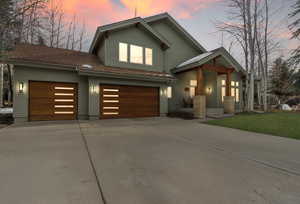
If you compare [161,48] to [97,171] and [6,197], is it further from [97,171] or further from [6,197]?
[6,197]

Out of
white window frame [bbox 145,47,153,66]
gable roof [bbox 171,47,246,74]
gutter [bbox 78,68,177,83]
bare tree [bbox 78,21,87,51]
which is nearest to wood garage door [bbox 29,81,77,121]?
gutter [bbox 78,68,177,83]

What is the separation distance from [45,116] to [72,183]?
8.12 meters

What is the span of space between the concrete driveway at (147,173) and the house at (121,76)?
5084 mm

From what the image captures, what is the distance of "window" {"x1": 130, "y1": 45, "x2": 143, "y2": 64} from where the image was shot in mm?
11183

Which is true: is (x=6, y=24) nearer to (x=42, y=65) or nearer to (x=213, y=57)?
(x=42, y=65)

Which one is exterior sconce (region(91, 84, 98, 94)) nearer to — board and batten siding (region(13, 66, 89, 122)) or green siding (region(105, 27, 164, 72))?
board and batten siding (region(13, 66, 89, 122))

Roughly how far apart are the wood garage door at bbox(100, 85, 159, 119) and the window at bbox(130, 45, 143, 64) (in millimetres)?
2128

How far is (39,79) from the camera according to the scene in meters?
8.61

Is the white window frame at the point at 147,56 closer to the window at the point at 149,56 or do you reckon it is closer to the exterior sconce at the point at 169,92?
the window at the point at 149,56

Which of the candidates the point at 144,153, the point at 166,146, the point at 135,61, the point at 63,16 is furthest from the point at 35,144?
the point at 63,16

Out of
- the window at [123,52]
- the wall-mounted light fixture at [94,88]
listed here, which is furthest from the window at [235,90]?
the wall-mounted light fixture at [94,88]

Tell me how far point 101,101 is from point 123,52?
12.9 ft

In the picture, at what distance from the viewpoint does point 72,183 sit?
229 cm

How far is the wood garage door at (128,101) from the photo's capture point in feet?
32.0
